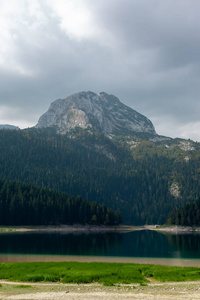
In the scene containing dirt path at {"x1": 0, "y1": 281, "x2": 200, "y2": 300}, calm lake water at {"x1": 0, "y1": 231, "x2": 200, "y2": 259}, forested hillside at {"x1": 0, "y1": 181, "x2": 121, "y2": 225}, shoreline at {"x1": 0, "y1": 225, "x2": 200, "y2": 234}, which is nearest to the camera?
dirt path at {"x1": 0, "y1": 281, "x2": 200, "y2": 300}

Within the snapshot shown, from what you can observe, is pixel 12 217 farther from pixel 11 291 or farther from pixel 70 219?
pixel 11 291

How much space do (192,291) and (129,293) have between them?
20.6ft

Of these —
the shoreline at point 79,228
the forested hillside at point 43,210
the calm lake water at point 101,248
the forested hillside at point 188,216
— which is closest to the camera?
the calm lake water at point 101,248

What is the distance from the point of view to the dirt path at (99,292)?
26.4m

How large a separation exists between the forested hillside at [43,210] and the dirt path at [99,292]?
14806cm

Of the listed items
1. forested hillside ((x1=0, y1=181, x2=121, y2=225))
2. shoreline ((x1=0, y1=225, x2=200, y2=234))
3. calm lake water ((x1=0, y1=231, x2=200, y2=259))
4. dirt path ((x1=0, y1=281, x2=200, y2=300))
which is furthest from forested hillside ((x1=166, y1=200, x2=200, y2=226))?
dirt path ((x1=0, y1=281, x2=200, y2=300))

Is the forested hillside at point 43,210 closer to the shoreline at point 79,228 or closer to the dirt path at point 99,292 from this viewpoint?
the shoreline at point 79,228

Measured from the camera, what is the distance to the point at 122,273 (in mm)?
39844

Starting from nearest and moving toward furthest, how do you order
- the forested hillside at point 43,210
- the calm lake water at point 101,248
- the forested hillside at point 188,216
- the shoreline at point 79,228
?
the calm lake water at point 101,248
the shoreline at point 79,228
the forested hillside at point 43,210
the forested hillside at point 188,216

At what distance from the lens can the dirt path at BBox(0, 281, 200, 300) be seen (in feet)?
86.7

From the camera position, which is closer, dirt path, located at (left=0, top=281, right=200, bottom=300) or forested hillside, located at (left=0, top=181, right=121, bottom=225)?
dirt path, located at (left=0, top=281, right=200, bottom=300)

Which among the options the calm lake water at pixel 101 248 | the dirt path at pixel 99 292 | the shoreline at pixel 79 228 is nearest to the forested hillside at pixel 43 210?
the shoreline at pixel 79 228

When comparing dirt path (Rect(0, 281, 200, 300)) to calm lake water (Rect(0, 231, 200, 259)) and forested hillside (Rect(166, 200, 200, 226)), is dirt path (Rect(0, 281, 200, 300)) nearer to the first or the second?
calm lake water (Rect(0, 231, 200, 259))

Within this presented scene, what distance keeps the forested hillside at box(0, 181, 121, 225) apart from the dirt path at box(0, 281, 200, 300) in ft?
486
